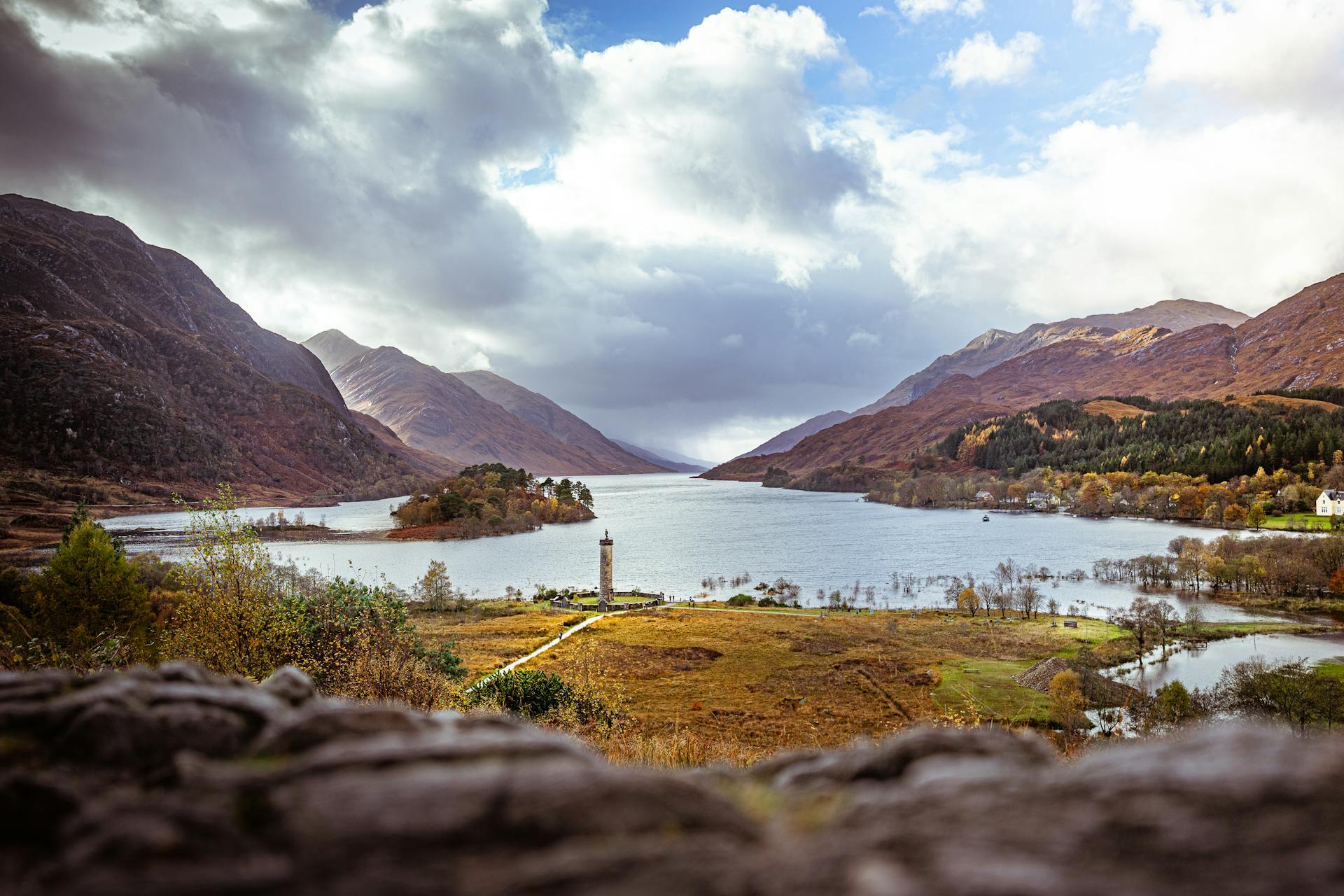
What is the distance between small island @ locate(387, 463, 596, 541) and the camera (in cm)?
12656

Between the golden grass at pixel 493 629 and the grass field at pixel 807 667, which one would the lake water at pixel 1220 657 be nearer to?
the grass field at pixel 807 667

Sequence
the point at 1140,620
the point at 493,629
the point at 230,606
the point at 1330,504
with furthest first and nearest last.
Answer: the point at 1330,504
the point at 493,629
the point at 1140,620
the point at 230,606

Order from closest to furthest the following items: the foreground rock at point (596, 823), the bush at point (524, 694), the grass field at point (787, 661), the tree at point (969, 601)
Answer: the foreground rock at point (596, 823) → the bush at point (524, 694) → the grass field at point (787, 661) → the tree at point (969, 601)

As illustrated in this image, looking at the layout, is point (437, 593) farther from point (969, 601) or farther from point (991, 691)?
point (969, 601)

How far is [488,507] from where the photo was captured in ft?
443

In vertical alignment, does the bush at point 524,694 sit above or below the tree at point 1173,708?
above

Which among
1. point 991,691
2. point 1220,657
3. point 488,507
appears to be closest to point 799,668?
point 991,691

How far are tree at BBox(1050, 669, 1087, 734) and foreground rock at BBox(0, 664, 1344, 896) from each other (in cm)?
3316

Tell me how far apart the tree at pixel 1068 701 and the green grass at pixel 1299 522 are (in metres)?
95.1

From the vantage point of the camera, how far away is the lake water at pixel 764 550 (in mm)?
80750

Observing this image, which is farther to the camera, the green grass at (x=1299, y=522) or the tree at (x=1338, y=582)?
the green grass at (x=1299, y=522)

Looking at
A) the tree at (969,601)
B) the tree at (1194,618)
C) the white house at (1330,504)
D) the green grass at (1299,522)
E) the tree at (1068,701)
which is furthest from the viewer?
the white house at (1330,504)

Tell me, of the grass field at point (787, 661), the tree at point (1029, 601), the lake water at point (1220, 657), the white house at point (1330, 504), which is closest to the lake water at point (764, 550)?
the tree at point (1029, 601)

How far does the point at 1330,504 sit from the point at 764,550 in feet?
301
